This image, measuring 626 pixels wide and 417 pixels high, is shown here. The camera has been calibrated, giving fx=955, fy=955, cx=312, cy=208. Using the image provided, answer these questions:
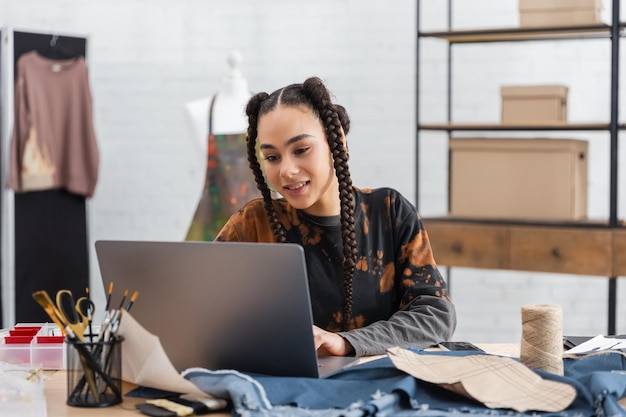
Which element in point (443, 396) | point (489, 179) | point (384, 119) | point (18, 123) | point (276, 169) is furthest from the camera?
point (384, 119)

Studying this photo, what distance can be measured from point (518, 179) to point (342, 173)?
196cm

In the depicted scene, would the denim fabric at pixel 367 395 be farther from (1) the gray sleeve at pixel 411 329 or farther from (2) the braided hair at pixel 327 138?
(2) the braided hair at pixel 327 138

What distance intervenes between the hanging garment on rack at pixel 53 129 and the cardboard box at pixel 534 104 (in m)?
1.99

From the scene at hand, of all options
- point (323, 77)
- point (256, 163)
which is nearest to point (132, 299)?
point (256, 163)

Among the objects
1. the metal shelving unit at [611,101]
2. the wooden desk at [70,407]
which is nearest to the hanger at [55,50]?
the metal shelving unit at [611,101]

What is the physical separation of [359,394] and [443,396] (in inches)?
4.8

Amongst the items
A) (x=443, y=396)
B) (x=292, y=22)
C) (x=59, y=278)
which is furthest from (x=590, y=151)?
(x=443, y=396)

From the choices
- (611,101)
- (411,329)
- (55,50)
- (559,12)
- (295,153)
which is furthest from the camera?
(55,50)

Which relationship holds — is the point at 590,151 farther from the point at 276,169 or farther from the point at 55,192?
the point at 276,169

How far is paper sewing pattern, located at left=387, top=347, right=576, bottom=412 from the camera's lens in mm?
1335

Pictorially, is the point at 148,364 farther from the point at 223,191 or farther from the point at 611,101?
the point at 611,101

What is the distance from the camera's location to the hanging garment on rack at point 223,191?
135 inches

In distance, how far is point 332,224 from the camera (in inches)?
81.5

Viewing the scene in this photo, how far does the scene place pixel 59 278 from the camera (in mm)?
4621
